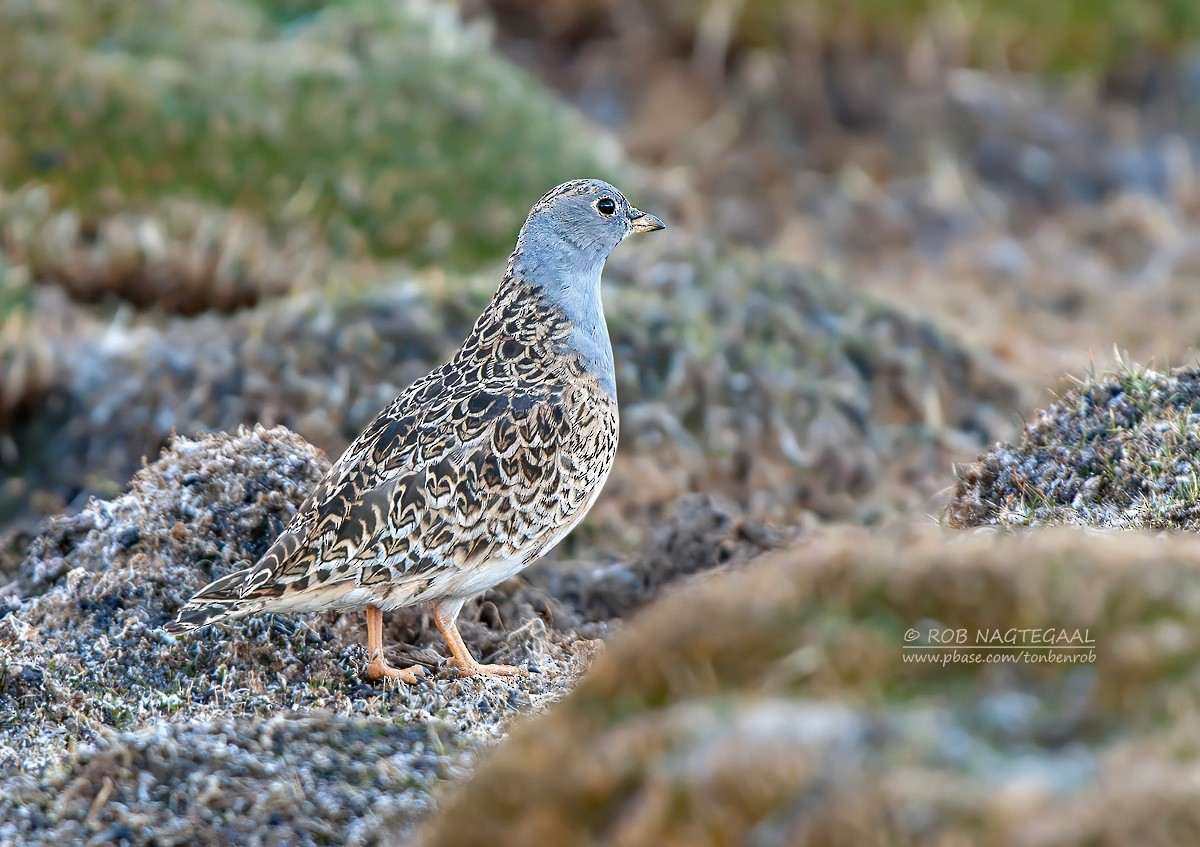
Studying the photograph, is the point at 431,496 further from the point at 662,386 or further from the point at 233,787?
the point at 662,386

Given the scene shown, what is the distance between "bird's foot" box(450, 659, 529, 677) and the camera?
6.62m

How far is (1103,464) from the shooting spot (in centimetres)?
700

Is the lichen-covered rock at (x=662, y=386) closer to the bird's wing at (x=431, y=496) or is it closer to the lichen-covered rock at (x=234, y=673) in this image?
the lichen-covered rock at (x=234, y=673)

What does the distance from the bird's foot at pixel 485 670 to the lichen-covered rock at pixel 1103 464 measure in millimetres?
2094

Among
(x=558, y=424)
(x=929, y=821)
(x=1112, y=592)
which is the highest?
(x=1112, y=592)

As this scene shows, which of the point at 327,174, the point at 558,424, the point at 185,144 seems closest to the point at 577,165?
the point at 327,174

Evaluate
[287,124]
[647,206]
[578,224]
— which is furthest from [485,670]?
[647,206]

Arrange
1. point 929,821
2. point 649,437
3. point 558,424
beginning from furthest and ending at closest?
point 649,437, point 558,424, point 929,821

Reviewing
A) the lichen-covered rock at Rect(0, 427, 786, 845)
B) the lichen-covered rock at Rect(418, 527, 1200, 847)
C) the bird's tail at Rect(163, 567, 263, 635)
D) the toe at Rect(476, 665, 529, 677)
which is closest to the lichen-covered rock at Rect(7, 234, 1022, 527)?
the lichen-covered rock at Rect(0, 427, 786, 845)

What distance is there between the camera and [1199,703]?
3725 millimetres

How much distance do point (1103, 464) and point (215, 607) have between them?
3.77 m

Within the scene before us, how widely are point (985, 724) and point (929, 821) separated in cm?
39

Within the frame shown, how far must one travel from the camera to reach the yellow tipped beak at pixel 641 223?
26.9ft

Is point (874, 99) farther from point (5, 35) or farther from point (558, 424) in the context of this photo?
point (558, 424)
